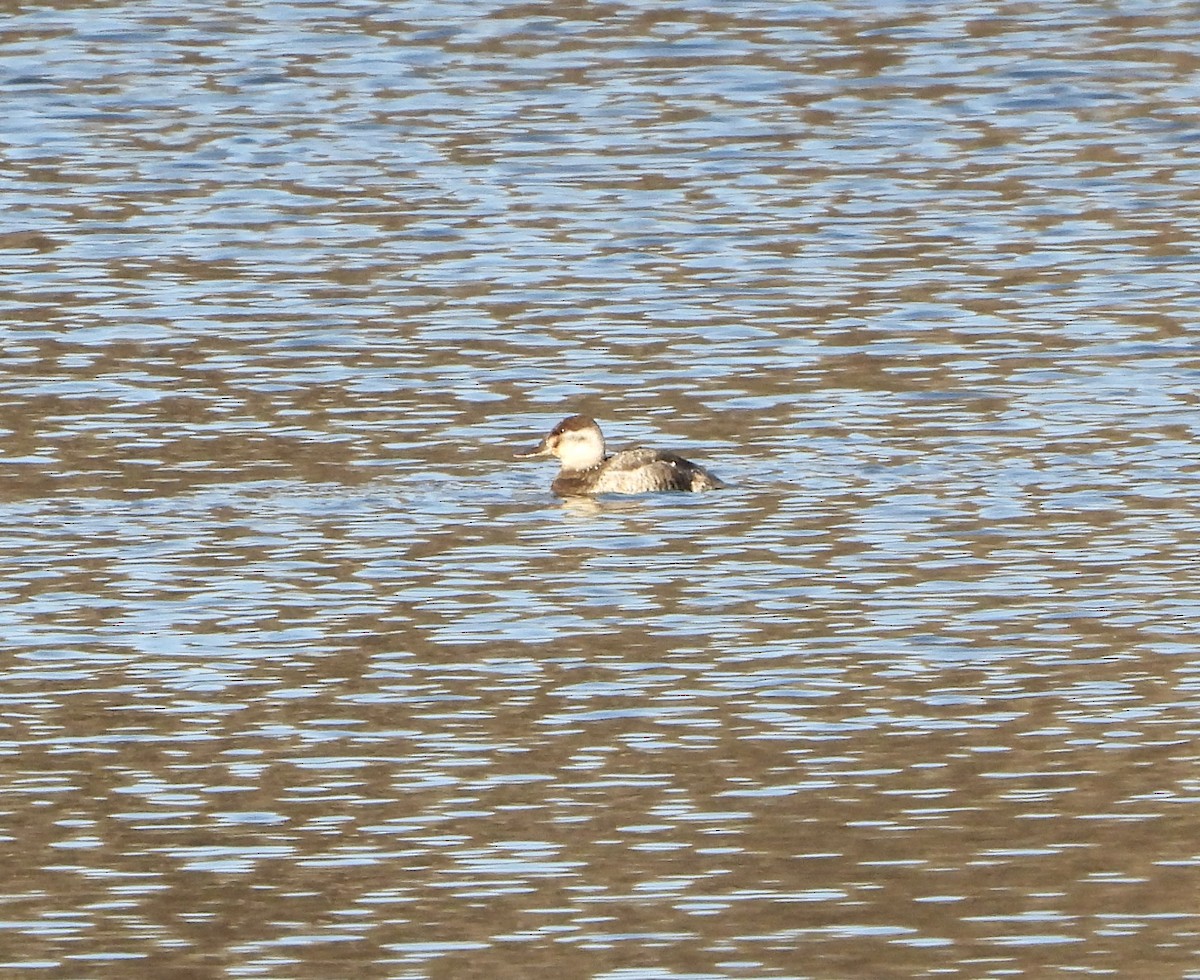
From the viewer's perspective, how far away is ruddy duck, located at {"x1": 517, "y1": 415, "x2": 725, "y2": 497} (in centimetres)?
1569

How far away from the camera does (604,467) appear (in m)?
16.0

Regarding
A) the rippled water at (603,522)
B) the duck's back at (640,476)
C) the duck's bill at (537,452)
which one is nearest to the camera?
the rippled water at (603,522)

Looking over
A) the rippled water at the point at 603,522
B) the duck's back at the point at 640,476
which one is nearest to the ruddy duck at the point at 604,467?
the duck's back at the point at 640,476

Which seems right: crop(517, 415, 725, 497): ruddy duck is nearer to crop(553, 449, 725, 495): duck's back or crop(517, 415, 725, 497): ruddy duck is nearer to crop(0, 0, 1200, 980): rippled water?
crop(553, 449, 725, 495): duck's back

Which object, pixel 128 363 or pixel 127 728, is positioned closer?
pixel 127 728

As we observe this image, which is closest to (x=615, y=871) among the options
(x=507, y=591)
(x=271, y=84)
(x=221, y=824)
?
(x=221, y=824)

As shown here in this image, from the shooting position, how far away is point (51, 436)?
16.9m

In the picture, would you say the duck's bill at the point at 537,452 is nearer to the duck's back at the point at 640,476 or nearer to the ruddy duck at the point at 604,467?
the ruddy duck at the point at 604,467

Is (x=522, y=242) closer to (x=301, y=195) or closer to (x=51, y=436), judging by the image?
(x=301, y=195)

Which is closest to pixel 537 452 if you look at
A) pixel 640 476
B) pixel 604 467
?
pixel 604 467

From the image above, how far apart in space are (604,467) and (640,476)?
0.19 metres

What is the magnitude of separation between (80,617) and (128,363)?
19.0 ft

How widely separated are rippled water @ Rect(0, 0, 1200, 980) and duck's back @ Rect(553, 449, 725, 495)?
4.6 inches

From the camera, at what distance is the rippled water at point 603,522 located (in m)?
9.69
